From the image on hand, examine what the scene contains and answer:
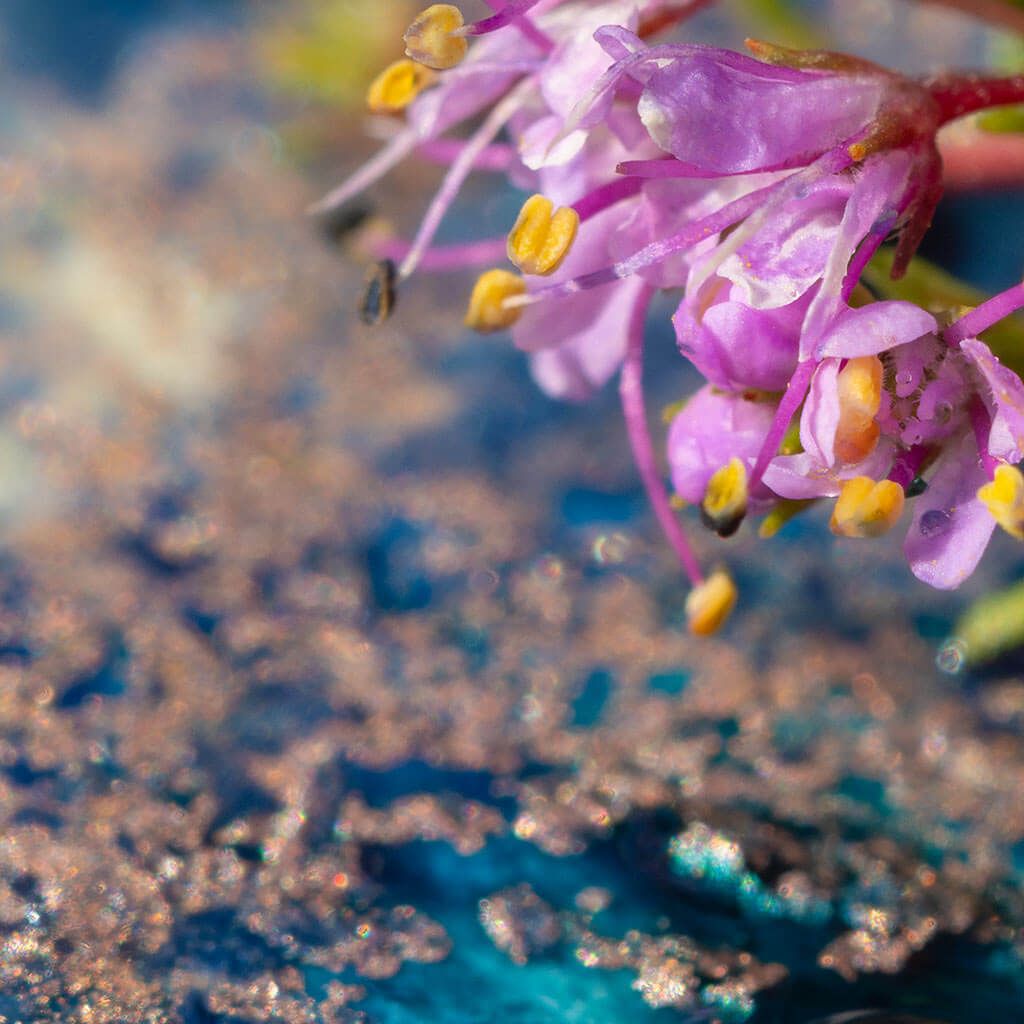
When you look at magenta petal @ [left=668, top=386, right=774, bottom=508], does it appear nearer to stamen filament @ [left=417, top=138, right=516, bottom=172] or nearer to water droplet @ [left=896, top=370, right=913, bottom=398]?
water droplet @ [left=896, top=370, right=913, bottom=398]

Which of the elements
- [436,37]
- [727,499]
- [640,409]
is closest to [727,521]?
[727,499]

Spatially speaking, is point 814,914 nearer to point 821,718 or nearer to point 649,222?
point 821,718

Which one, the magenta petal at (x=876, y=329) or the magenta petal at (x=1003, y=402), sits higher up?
the magenta petal at (x=876, y=329)

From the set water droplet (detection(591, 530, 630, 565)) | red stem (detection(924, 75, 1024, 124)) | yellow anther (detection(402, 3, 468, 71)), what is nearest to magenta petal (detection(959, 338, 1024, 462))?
red stem (detection(924, 75, 1024, 124))

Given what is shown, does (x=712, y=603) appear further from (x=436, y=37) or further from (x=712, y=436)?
(x=436, y=37)

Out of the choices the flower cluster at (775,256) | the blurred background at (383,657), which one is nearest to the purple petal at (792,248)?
the flower cluster at (775,256)

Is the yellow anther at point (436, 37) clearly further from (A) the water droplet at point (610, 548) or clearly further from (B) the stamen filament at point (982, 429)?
(A) the water droplet at point (610, 548)

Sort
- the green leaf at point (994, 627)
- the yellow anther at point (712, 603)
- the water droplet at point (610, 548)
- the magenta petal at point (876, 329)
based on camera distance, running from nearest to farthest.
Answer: the magenta petal at point (876, 329) → the yellow anther at point (712, 603) → the green leaf at point (994, 627) → the water droplet at point (610, 548)

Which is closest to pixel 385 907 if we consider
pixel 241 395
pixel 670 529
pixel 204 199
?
pixel 670 529
